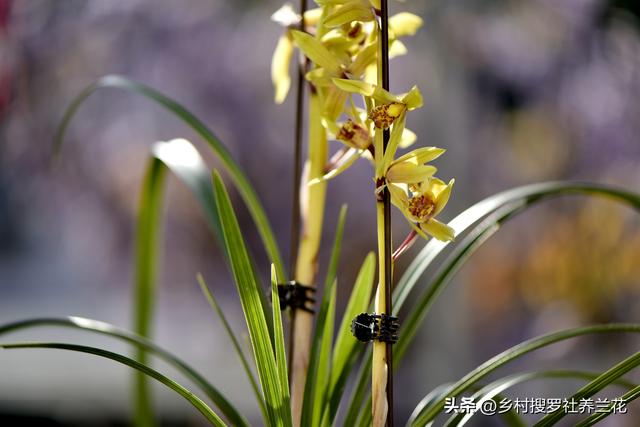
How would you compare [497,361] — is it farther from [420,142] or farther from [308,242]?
[420,142]

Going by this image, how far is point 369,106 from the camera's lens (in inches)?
16.2

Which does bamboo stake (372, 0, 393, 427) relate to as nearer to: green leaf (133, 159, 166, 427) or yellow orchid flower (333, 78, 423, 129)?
yellow orchid flower (333, 78, 423, 129)

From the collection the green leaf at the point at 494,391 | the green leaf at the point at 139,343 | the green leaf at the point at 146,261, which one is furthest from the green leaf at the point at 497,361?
the green leaf at the point at 146,261

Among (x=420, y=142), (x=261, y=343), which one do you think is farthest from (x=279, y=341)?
(x=420, y=142)

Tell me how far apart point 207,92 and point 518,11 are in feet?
3.19

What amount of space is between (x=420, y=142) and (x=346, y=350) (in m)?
2.10

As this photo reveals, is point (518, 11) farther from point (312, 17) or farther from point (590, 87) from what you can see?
point (312, 17)

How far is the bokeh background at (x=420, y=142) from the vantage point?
2.12m

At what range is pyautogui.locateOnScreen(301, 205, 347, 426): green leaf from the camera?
0.46m

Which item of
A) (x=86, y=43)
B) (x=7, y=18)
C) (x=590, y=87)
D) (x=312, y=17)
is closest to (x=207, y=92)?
(x=86, y=43)

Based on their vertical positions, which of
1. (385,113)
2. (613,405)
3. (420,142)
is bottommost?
(613,405)

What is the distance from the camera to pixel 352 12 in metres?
0.42

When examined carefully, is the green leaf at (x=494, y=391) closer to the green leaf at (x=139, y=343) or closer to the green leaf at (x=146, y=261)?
the green leaf at (x=139, y=343)

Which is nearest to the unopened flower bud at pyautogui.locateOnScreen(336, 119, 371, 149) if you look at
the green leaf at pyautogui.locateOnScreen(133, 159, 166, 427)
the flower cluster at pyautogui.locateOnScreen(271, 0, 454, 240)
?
the flower cluster at pyautogui.locateOnScreen(271, 0, 454, 240)
